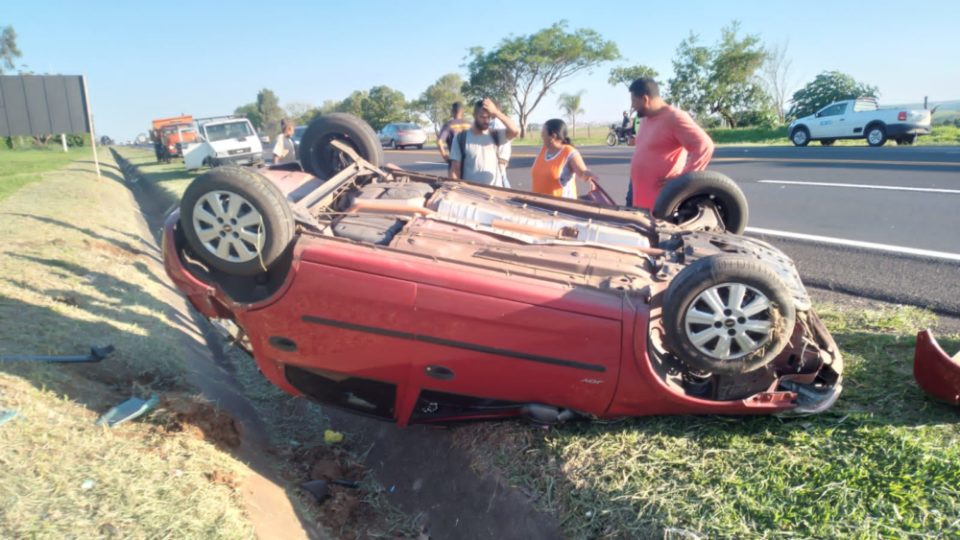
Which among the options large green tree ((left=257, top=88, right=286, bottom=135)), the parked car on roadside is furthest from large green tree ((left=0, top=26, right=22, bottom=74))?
the parked car on roadside

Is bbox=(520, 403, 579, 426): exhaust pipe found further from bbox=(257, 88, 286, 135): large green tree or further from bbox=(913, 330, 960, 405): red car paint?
bbox=(257, 88, 286, 135): large green tree

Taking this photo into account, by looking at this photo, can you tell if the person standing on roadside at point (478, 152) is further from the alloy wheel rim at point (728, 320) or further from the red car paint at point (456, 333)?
the alloy wheel rim at point (728, 320)

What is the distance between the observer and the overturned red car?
2.89m

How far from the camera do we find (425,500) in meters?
3.62

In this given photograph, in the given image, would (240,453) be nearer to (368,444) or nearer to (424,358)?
(368,444)

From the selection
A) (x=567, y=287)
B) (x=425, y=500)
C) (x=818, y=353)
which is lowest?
(x=425, y=500)

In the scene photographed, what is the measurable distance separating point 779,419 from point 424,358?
178 cm

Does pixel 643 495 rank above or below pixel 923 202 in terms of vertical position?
below

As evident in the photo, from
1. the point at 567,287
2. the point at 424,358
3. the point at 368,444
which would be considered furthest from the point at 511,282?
the point at 368,444

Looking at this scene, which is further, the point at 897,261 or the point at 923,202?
the point at 923,202

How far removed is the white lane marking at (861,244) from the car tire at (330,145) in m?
4.90

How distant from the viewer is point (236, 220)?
10.1 feet

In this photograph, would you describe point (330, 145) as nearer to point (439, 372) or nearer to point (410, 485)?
point (439, 372)

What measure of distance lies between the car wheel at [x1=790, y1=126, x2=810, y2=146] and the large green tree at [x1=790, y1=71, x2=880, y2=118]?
465 inches
